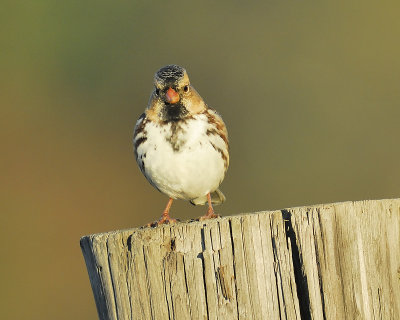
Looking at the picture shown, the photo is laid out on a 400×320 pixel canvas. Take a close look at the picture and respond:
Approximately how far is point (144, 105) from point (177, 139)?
886cm

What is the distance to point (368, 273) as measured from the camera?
187 inches

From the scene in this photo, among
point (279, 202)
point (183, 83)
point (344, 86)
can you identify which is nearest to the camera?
point (183, 83)

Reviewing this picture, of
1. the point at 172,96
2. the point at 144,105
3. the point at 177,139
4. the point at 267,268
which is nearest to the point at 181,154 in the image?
the point at 177,139

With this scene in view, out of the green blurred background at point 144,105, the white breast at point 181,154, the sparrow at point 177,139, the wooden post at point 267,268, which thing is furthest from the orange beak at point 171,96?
the green blurred background at point 144,105

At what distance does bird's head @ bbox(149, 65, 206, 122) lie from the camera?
6969 mm

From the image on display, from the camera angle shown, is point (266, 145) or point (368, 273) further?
point (266, 145)

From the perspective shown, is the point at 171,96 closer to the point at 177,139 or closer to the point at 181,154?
the point at 177,139

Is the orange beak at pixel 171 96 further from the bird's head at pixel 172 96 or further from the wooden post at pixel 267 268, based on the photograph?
the wooden post at pixel 267 268

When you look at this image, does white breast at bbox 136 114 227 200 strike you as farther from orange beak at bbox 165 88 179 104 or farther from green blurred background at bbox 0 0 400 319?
green blurred background at bbox 0 0 400 319

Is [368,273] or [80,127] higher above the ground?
[80,127]

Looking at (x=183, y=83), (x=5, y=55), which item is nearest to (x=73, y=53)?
(x=5, y=55)

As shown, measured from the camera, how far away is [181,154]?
6.87m

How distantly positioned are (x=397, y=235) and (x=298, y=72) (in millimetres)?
12213

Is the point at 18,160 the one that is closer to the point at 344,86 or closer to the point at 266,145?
the point at 266,145
